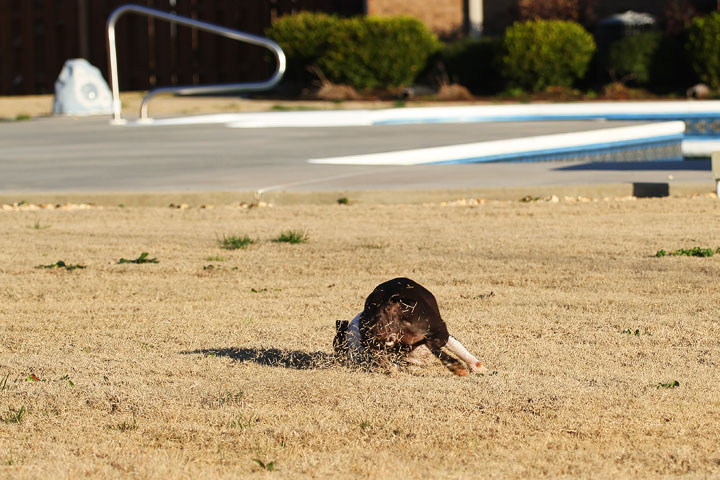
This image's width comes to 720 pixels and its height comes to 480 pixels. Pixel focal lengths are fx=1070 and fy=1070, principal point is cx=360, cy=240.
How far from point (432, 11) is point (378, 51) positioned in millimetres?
3072

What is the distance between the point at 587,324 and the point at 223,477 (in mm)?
2615

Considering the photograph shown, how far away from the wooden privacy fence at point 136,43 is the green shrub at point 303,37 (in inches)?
119

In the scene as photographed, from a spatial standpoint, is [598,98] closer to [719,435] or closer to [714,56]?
[714,56]

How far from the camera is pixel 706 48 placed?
988 inches

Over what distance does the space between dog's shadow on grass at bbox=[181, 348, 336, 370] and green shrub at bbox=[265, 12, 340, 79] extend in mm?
23596

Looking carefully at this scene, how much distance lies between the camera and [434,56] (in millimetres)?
28094

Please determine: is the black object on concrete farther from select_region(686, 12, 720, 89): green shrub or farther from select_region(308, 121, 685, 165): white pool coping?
select_region(686, 12, 720, 89): green shrub

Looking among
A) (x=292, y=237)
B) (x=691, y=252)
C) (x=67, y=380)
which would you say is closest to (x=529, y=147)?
(x=292, y=237)

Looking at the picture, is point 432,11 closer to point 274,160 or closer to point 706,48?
point 706,48

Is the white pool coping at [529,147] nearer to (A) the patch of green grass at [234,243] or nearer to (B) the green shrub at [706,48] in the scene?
(A) the patch of green grass at [234,243]

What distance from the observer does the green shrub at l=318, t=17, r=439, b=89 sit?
27.3 metres

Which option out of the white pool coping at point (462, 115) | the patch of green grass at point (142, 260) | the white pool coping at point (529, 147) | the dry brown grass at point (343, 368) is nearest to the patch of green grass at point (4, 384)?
the dry brown grass at point (343, 368)

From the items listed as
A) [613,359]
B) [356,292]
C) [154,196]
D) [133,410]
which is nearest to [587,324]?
[613,359]

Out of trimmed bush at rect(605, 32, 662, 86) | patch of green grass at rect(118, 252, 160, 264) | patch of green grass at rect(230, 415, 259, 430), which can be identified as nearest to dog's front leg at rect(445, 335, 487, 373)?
patch of green grass at rect(230, 415, 259, 430)
